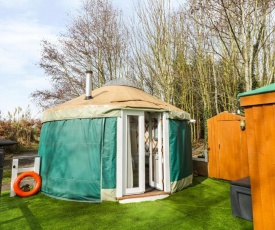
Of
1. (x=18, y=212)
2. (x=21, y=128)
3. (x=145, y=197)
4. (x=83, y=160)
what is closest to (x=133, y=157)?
(x=145, y=197)

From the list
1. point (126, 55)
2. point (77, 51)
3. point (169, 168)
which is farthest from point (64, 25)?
point (169, 168)

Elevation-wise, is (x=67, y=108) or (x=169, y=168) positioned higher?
(x=67, y=108)

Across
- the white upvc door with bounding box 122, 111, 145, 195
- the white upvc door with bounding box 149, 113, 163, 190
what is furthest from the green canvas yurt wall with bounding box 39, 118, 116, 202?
the white upvc door with bounding box 149, 113, 163, 190

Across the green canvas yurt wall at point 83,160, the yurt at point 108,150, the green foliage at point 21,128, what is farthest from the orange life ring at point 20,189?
the green foliage at point 21,128

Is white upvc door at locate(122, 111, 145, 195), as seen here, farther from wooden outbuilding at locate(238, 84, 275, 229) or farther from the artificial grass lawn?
wooden outbuilding at locate(238, 84, 275, 229)

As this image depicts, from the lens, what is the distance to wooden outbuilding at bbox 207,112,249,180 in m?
5.07

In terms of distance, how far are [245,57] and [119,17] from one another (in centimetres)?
974

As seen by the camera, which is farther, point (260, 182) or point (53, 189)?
point (53, 189)

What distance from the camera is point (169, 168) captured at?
4191mm

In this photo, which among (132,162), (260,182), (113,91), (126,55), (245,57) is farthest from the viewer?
(126,55)

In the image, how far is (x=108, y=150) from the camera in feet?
12.3

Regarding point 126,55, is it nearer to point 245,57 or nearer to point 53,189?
point 245,57

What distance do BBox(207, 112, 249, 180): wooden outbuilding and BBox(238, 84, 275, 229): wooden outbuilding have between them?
325 cm

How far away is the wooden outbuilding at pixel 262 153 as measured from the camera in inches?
79.1
